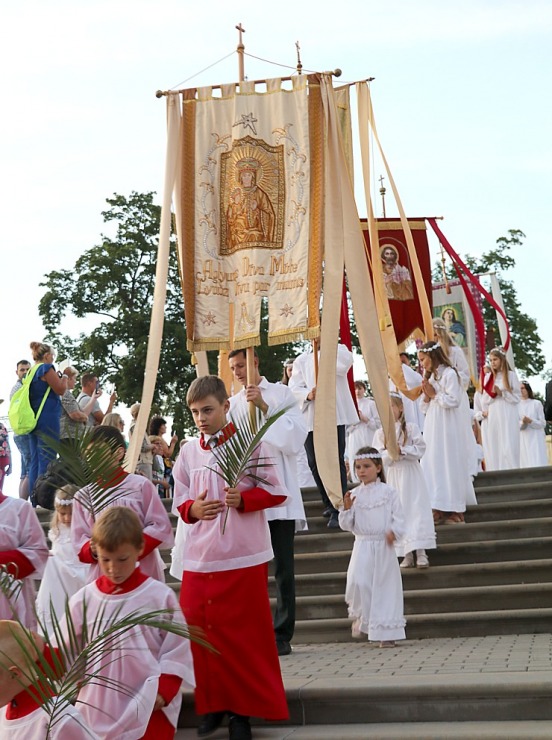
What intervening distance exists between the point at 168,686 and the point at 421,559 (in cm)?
576

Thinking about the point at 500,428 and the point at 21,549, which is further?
the point at 500,428

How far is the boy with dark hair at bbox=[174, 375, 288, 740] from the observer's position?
5684mm

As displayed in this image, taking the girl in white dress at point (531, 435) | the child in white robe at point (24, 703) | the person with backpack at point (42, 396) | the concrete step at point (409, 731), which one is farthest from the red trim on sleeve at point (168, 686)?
the girl in white dress at point (531, 435)

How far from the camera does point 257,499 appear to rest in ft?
19.4

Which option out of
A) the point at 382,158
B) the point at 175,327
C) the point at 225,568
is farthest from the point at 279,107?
the point at 175,327

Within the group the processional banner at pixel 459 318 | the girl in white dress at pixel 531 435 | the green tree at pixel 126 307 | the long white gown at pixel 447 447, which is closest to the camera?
the long white gown at pixel 447 447

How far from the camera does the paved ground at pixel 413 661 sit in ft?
21.3

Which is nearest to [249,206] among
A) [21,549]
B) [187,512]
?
[187,512]

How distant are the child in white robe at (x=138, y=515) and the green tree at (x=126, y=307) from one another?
83.0ft

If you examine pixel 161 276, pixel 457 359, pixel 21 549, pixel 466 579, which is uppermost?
pixel 161 276

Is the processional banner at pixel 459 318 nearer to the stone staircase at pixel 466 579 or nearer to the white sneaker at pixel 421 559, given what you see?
the stone staircase at pixel 466 579

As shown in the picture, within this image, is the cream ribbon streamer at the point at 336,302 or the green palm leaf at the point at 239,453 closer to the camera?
the green palm leaf at the point at 239,453

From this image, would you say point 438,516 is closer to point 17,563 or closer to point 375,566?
point 375,566

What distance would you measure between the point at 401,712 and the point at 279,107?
5757 millimetres
